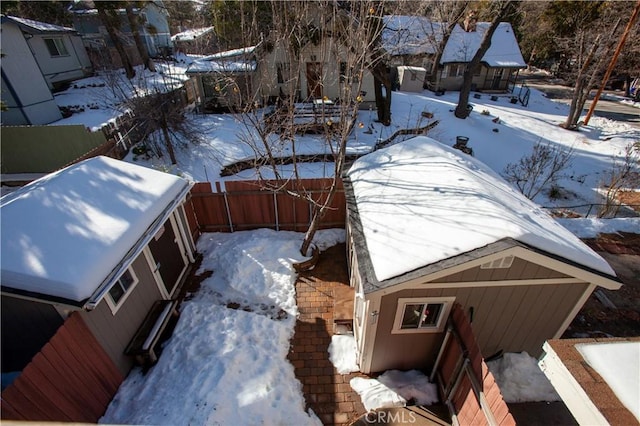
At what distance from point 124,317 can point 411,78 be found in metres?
25.5

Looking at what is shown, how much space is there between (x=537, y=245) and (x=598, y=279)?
1342mm

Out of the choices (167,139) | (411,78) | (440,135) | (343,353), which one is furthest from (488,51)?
(343,353)

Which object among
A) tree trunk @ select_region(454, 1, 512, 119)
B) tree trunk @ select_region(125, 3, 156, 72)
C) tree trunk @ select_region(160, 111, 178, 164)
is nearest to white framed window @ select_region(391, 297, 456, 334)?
tree trunk @ select_region(160, 111, 178, 164)

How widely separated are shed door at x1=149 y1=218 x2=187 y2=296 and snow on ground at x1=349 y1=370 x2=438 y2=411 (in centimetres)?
498

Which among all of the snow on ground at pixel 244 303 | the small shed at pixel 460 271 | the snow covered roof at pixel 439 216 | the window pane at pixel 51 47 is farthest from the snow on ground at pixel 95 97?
the small shed at pixel 460 271

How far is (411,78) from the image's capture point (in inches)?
969

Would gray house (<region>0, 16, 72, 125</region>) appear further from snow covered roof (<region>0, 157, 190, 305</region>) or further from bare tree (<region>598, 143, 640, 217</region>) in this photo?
bare tree (<region>598, 143, 640, 217</region>)

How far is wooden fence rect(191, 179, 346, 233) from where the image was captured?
9242 mm

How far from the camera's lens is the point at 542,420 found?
17.8 ft

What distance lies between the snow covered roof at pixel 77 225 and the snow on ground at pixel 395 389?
5.04m

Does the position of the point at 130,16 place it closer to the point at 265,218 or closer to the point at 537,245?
the point at 265,218

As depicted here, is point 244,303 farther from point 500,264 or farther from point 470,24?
point 470,24

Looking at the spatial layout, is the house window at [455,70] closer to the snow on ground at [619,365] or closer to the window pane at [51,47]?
the snow on ground at [619,365]

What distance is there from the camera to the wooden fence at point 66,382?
3.95m
